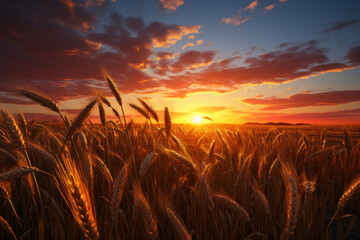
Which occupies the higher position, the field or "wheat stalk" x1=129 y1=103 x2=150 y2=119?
"wheat stalk" x1=129 y1=103 x2=150 y2=119

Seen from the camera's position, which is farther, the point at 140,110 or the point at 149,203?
the point at 140,110

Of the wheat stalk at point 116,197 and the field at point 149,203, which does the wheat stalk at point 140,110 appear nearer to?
the field at point 149,203

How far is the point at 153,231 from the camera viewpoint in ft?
3.77

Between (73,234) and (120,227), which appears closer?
(73,234)

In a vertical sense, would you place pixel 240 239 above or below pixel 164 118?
below

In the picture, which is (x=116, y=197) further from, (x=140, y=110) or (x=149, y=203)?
(x=140, y=110)

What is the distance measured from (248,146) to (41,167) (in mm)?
3700

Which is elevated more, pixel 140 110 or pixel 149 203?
pixel 140 110

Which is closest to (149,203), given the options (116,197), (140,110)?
(116,197)

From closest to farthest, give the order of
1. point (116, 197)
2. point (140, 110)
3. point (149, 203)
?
point (116, 197), point (149, 203), point (140, 110)

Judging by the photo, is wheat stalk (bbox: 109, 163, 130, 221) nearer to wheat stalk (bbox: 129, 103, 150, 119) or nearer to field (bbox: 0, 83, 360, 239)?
field (bbox: 0, 83, 360, 239)

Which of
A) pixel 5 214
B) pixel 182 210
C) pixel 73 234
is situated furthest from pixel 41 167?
pixel 182 210

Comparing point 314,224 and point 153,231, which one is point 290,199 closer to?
point 314,224

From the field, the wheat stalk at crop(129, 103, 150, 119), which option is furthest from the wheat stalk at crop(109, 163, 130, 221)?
the wheat stalk at crop(129, 103, 150, 119)
